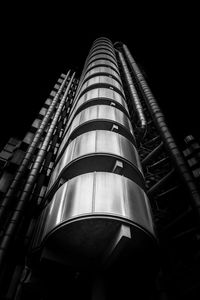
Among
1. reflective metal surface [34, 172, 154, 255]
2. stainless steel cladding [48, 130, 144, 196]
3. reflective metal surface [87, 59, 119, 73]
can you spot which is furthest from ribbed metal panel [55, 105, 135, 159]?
reflective metal surface [87, 59, 119, 73]

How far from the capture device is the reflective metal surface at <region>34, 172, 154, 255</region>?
284 inches

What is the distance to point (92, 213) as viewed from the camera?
280 inches

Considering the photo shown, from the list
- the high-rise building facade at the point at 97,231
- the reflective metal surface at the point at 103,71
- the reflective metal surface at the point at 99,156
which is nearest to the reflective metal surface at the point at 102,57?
the reflective metal surface at the point at 103,71

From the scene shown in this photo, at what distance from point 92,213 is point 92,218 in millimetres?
150

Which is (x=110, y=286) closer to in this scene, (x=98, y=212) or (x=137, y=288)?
(x=137, y=288)

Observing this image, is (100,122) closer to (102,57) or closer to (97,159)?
(97,159)

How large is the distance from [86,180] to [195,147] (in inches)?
608

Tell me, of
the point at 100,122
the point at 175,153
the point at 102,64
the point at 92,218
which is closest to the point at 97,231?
the point at 92,218

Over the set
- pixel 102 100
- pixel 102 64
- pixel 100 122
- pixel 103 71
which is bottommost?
pixel 100 122

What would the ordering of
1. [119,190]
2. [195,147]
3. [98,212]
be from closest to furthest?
[98,212] < [119,190] < [195,147]

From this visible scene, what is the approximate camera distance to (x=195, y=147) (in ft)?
68.5

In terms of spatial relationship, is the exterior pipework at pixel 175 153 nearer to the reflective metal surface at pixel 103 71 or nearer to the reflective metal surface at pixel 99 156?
the reflective metal surface at pixel 99 156

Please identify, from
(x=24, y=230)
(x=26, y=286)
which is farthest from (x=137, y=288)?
(x=24, y=230)

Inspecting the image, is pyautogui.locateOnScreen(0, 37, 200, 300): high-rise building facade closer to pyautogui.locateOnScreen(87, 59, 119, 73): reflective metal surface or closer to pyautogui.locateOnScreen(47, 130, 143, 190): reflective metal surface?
pyautogui.locateOnScreen(47, 130, 143, 190): reflective metal surface
